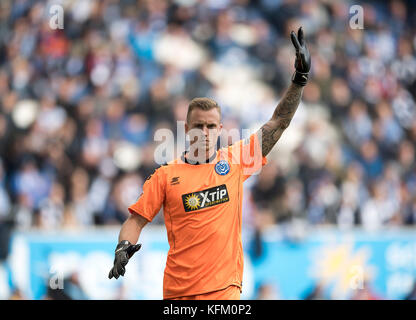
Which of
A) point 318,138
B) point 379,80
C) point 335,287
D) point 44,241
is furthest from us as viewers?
point 379,80

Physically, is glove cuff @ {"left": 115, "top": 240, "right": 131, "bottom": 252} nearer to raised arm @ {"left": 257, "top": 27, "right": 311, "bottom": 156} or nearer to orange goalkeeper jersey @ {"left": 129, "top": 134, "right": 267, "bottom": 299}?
orange goalkeeper jersey @ {"left": 129, "top": 134, "right": 267, "bottom": 299}

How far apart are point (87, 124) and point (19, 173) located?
135cm

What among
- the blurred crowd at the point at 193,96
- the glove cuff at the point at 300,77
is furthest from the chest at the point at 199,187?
the blurred crowd at the point at 193,96

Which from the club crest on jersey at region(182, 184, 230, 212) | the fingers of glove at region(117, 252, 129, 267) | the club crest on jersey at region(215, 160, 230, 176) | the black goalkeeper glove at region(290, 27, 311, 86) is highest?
the black goalkeeper glove at region(290, 27, 311, 86)

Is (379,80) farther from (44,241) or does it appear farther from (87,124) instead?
(44,241)

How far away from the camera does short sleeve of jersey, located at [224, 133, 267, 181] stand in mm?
4402

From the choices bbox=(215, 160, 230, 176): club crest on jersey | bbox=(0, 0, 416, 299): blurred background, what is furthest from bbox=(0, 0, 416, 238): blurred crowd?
bbox=(215, 160, 230, 176): club crest on jersey

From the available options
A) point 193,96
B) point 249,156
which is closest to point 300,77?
point 249,156

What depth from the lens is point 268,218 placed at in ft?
31.7

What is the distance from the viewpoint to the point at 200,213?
13.6 ft

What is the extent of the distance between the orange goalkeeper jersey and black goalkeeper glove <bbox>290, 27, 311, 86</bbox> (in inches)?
30.2

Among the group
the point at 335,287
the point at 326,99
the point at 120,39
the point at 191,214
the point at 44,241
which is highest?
the point at 120,39

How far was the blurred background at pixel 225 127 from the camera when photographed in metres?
9.27

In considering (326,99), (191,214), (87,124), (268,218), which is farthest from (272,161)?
(191,214)
